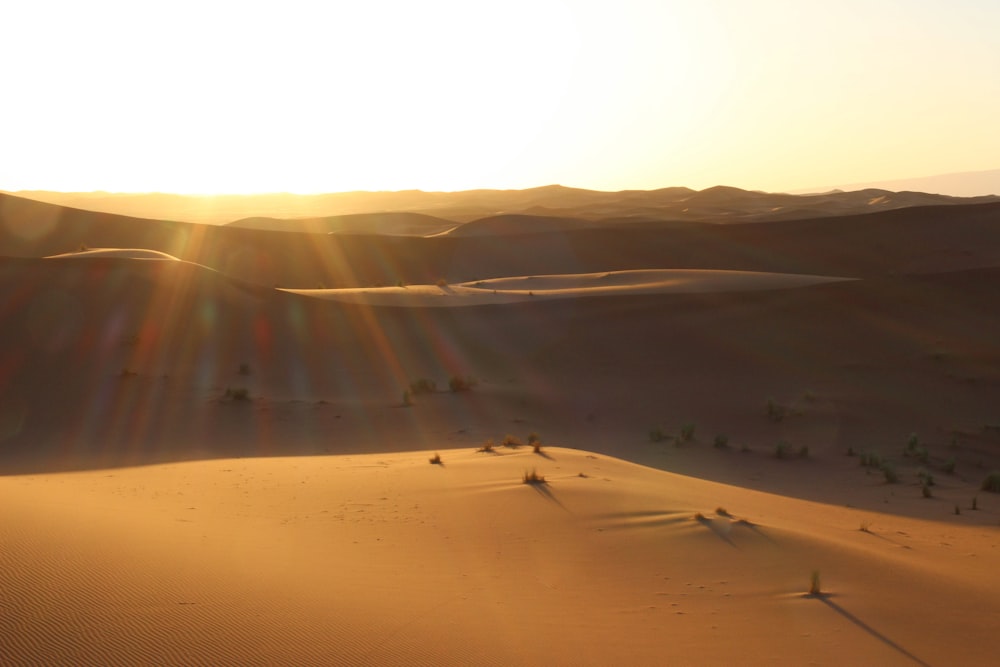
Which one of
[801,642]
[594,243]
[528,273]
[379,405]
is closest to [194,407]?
[379,405]

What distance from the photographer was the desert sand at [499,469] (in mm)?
4941

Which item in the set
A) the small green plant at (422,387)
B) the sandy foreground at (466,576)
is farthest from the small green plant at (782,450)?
the small green plant at (422,387)

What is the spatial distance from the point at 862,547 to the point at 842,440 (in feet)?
27.0

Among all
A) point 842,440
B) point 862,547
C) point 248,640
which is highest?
point 248,640

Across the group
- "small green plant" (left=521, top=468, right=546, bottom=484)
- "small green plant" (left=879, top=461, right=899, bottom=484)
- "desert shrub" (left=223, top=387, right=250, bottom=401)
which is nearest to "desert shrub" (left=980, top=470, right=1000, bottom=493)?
"small green plant" (left=879, top=461, right=899, bottom=484)

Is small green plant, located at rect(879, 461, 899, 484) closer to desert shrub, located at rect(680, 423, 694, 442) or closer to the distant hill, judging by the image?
desert shrub, located at rect(680, 423, 694, 442)

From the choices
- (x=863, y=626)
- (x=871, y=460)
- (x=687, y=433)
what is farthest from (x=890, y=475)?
(x=863, y=626)

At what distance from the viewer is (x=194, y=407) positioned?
15539mm

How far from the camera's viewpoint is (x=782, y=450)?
1427cm

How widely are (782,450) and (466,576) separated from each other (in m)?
9.39

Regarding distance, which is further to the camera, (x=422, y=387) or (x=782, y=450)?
(x=422, y=387)

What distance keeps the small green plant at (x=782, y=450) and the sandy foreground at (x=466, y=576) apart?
170 inches

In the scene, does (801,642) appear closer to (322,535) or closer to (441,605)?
(441,605)

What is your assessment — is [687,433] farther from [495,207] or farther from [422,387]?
[495,207]
